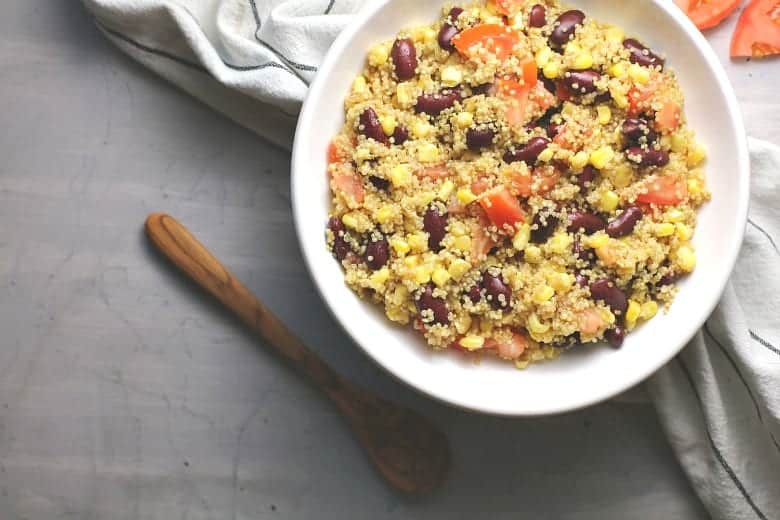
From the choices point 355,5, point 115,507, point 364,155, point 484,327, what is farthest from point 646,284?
point 115,507

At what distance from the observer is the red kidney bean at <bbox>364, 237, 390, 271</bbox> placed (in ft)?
5.28

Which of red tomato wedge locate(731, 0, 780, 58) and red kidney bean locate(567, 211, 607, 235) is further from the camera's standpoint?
red tomato wedge locate(731, 0, 780, 58)

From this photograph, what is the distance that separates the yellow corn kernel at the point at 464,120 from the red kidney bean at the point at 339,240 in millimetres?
278

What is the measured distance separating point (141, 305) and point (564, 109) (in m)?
1.01

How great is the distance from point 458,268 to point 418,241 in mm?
86

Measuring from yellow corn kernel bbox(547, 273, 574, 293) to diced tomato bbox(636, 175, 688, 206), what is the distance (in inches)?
7.6

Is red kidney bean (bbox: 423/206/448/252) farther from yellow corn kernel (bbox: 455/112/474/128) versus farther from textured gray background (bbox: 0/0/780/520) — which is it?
textured gray background (bbox: 0/0/780/520)

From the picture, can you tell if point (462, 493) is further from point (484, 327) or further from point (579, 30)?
point (579, 30)

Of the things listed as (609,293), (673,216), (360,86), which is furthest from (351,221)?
(673,216)

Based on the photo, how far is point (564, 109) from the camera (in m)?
1.61

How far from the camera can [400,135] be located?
1.62m

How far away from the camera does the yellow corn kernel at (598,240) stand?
157cm

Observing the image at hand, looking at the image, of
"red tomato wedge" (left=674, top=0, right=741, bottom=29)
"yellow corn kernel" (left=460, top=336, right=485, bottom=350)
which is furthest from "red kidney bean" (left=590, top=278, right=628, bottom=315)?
"red tomato wedge" (left=674, top=0, right=741, bottom=29)

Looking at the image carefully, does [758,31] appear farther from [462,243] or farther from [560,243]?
[462,243]
